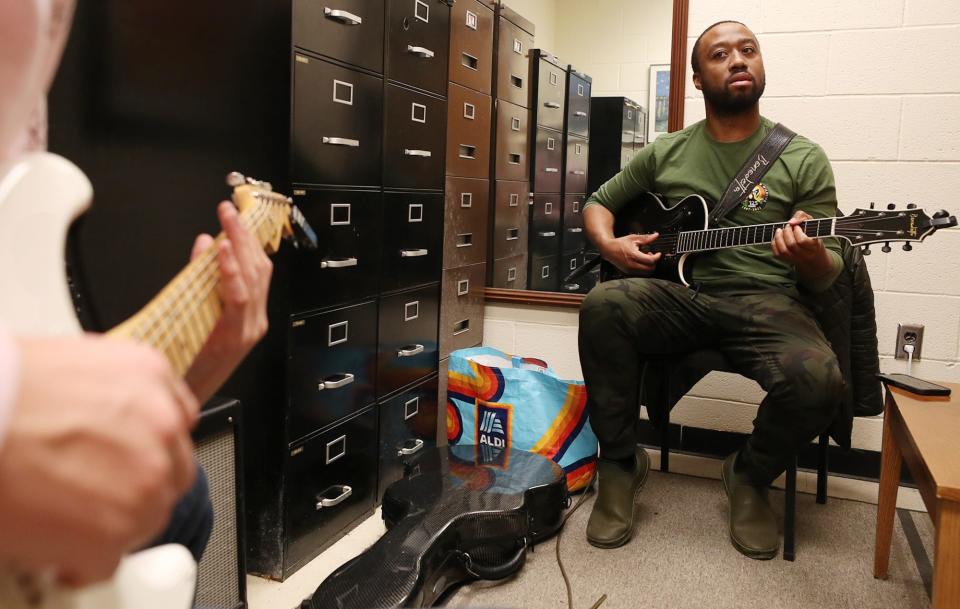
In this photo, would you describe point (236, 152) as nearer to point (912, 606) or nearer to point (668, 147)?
point (668, 147)

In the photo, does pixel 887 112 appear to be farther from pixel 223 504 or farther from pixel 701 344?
pixel 223 504

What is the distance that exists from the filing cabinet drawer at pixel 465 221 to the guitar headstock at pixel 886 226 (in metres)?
1.15

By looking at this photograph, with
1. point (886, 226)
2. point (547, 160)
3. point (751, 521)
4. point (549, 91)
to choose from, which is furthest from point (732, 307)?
point (549, 91)

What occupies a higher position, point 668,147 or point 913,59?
point 913,59

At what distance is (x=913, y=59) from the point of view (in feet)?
7.65

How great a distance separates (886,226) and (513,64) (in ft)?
4.70

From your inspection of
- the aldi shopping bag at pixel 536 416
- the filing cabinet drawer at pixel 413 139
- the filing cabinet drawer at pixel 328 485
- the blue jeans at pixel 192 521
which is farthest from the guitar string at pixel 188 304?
the aldi shopping bag at pixel 536 416

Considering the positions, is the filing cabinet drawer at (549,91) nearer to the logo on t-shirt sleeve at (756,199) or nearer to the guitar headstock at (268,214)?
the logo on t-shirt sleeve at (756,199)

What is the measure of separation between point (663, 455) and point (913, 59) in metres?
1.37

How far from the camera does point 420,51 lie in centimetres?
219

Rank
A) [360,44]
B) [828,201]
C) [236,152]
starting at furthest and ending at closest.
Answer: [828,201], [360,44], [236,152]

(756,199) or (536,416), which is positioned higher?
(756,199)

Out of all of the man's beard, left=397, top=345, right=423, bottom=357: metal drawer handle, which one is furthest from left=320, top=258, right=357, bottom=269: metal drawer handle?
the man's beard

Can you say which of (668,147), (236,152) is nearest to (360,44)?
(236,152)
